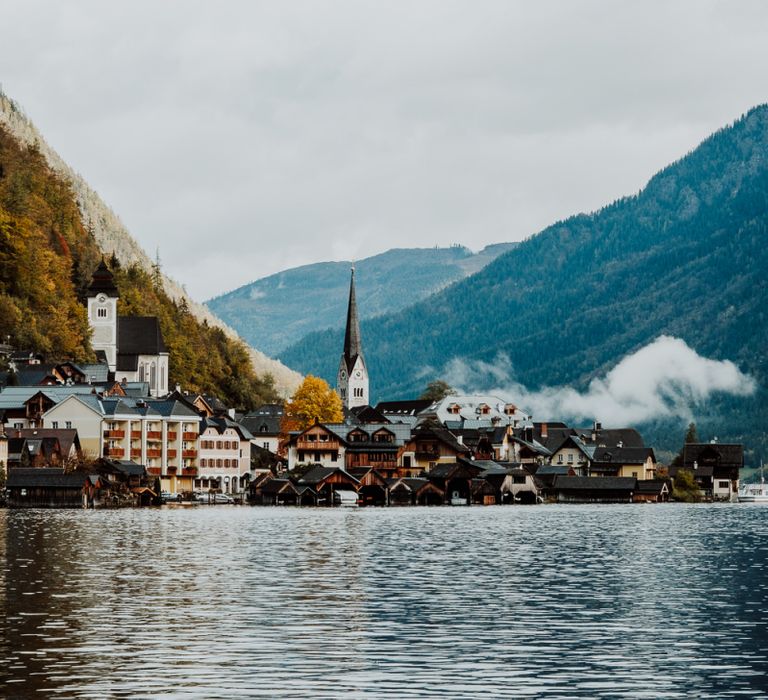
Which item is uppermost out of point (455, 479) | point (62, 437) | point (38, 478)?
point (62, 437)

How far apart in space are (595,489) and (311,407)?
36.8m

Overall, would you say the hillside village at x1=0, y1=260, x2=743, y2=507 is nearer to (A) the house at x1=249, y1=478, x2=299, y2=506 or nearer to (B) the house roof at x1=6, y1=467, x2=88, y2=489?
(A) the house at x1=249, y1=478, x2=299, y2=506

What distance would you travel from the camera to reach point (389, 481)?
166 m

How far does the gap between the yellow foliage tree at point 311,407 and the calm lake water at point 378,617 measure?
10373 cm

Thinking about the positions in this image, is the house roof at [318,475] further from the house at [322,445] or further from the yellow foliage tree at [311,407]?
the yellow foliage tree at [311,407]

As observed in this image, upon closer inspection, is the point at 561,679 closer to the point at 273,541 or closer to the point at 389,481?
the point at 273,541

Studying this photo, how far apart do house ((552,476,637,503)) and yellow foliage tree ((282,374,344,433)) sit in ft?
97.4

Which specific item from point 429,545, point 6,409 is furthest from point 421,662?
point 6,409

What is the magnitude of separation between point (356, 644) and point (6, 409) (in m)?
126

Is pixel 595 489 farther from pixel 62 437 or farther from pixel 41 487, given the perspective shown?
pixel 41 487

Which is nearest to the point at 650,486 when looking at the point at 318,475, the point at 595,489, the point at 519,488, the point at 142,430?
the point at 595,489

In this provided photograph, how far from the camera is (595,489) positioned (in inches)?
7446

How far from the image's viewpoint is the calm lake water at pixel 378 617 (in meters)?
32.9

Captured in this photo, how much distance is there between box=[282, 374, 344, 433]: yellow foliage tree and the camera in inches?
7387
